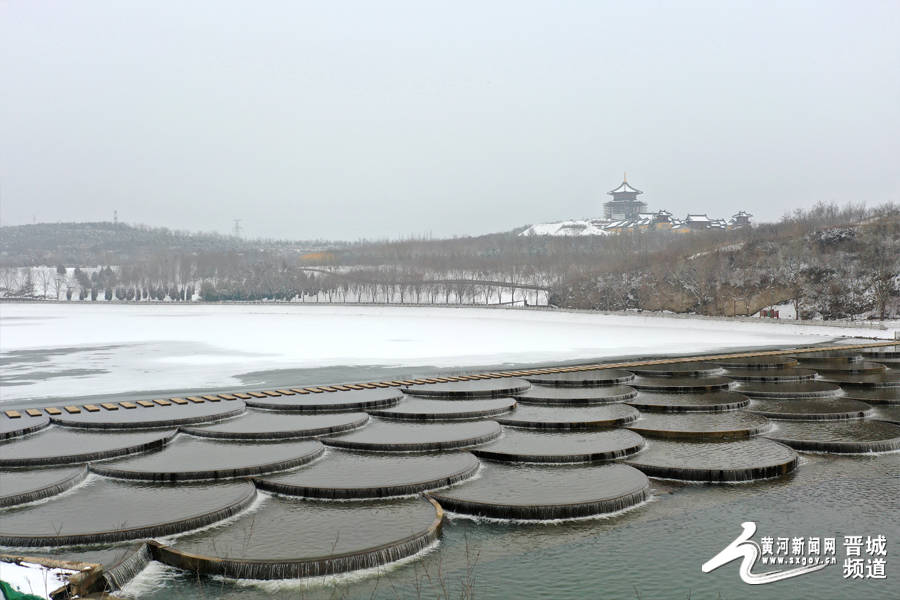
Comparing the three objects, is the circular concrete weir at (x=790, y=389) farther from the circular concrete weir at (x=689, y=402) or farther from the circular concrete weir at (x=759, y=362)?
the circular concrete weir at (x=759, y=362)

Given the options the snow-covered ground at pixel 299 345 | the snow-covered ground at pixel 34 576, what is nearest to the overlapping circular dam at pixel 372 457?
the snow-covered ground at pixel 34 576

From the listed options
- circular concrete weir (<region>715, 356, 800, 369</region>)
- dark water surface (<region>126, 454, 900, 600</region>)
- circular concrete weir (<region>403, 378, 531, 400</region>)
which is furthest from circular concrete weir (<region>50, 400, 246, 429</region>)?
circular concrete weir (<region>715, 356, 800, 369</region>)

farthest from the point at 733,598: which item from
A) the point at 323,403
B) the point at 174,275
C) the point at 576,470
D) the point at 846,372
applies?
the point at 174,275

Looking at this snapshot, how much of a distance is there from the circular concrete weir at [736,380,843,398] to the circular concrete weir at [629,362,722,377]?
246cm

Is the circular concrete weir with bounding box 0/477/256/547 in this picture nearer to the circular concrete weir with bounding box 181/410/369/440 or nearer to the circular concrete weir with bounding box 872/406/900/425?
the circular concrete weir with bounding box 181/410/369/440

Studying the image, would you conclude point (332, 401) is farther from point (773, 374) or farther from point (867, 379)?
point (867, 379)

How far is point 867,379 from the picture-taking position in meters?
27.6

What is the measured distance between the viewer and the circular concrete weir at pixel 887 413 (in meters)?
20.3

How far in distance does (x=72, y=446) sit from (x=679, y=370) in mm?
21762

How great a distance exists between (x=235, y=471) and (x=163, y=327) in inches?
1872

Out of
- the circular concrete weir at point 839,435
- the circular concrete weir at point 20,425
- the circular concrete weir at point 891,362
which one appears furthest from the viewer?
the circular concrete weir at point 891,362

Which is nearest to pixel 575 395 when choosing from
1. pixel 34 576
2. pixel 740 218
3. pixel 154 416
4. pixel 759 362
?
pixel 154 416

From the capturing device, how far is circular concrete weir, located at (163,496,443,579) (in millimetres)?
10398

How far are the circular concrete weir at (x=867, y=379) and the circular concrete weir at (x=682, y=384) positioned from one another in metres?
3.90
